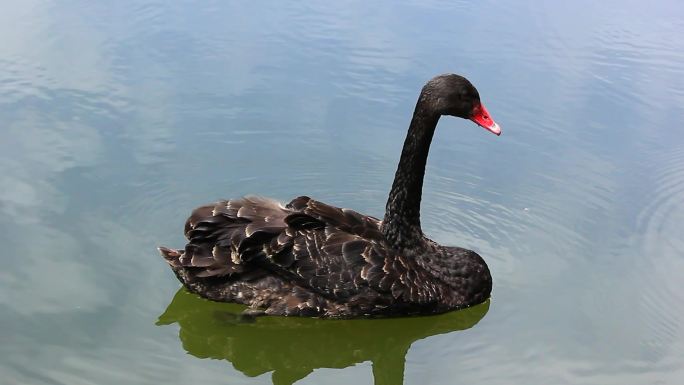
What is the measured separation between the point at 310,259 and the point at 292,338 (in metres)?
0.46

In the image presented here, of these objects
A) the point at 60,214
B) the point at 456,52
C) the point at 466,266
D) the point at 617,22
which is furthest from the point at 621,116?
the point at 60,214

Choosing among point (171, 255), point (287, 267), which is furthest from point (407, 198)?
point (171, 255)

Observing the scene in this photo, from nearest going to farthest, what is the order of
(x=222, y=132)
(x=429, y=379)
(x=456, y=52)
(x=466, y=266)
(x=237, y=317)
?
(x=429, y=379) → (x=237, y=317) → (x=466, y=266) → (x=222, y=132) → (x=456, y=52)

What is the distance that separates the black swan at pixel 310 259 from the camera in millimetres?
5055

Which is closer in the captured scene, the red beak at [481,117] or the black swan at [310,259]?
the black swan at [310,259]

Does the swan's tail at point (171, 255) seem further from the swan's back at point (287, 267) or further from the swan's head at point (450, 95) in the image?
the swan's head at point (450, 95)

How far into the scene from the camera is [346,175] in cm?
662

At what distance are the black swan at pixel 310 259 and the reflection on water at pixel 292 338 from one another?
0.07 m

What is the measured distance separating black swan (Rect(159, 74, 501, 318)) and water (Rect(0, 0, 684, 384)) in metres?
0.13

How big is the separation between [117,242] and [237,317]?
1.02 metres

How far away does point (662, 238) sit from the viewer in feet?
20.5

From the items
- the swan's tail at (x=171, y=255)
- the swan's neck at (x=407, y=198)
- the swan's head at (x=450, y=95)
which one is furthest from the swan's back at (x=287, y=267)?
the swan's head at (x=450, y=95)

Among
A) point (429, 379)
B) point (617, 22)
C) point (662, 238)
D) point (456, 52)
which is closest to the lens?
point (429, 379)

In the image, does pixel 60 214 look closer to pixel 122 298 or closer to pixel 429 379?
pixel 122 298
